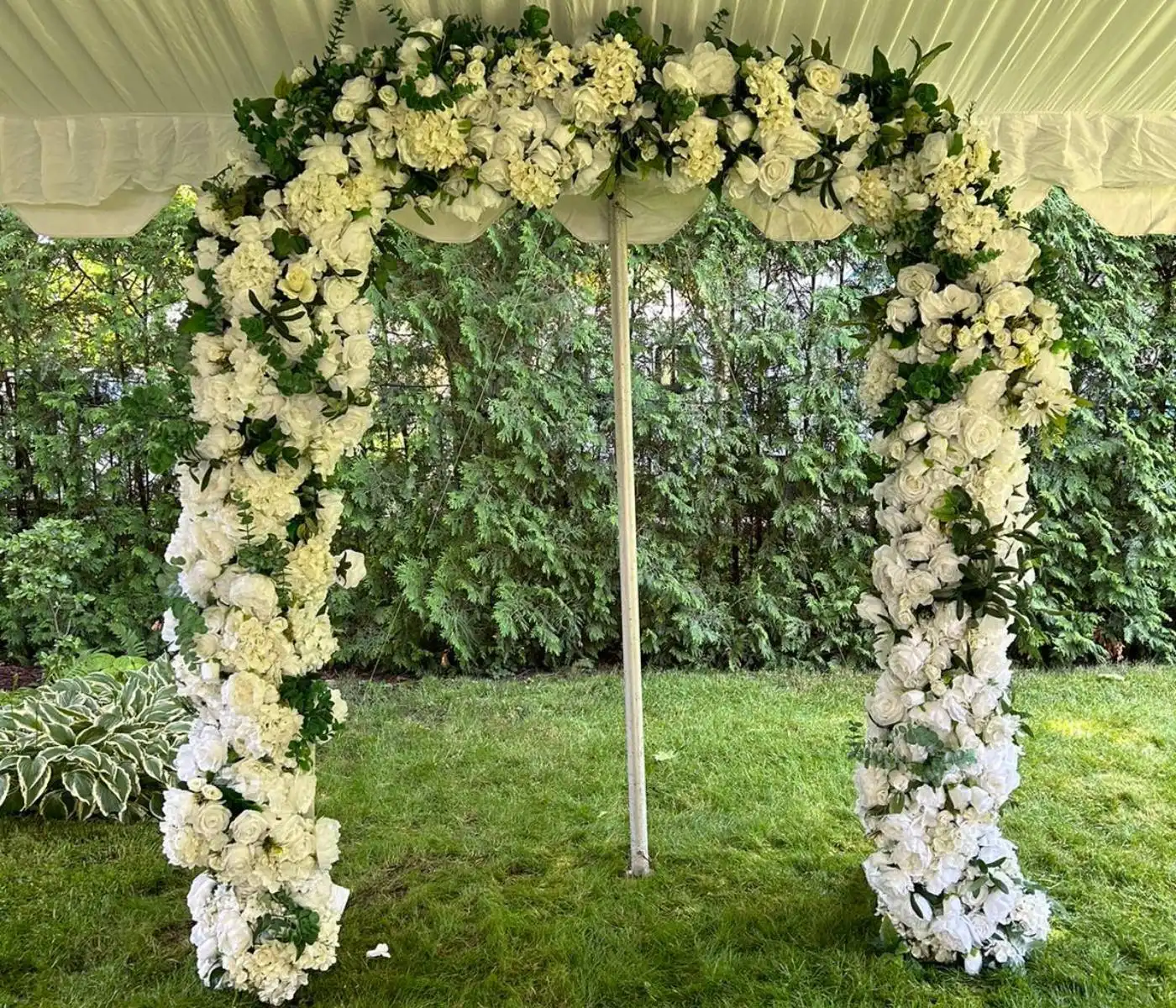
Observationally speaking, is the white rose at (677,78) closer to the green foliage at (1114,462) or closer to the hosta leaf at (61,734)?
the hosta leaf at (61,734)

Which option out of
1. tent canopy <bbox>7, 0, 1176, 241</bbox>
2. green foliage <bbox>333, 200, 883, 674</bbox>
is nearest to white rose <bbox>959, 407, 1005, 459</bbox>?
tent canopy <bbox>7, 0, 1176, 241</bbox>

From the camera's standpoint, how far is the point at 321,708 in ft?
6.66

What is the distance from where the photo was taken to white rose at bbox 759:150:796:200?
197 centimetres

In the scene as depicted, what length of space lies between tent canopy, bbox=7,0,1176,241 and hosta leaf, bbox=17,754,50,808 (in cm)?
188

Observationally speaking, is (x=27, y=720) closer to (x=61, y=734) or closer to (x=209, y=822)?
(x=61, y=734)

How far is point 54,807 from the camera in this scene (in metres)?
3.07

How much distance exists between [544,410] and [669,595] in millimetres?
1189

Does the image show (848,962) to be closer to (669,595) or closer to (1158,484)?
(669,595)

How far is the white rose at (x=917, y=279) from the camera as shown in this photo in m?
2.03

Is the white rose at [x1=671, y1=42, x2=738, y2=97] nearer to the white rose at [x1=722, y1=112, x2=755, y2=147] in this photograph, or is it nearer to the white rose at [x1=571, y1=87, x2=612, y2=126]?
the white rose at [x1=722, y1=112, x2=755, y2=147]

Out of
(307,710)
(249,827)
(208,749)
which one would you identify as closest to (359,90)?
(307,710)

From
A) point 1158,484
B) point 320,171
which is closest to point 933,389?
point 320,171

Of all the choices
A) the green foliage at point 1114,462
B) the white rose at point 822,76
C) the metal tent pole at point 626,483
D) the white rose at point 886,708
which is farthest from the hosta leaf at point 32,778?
the green foliage at point 1114,462

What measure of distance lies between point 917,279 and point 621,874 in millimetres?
1898
